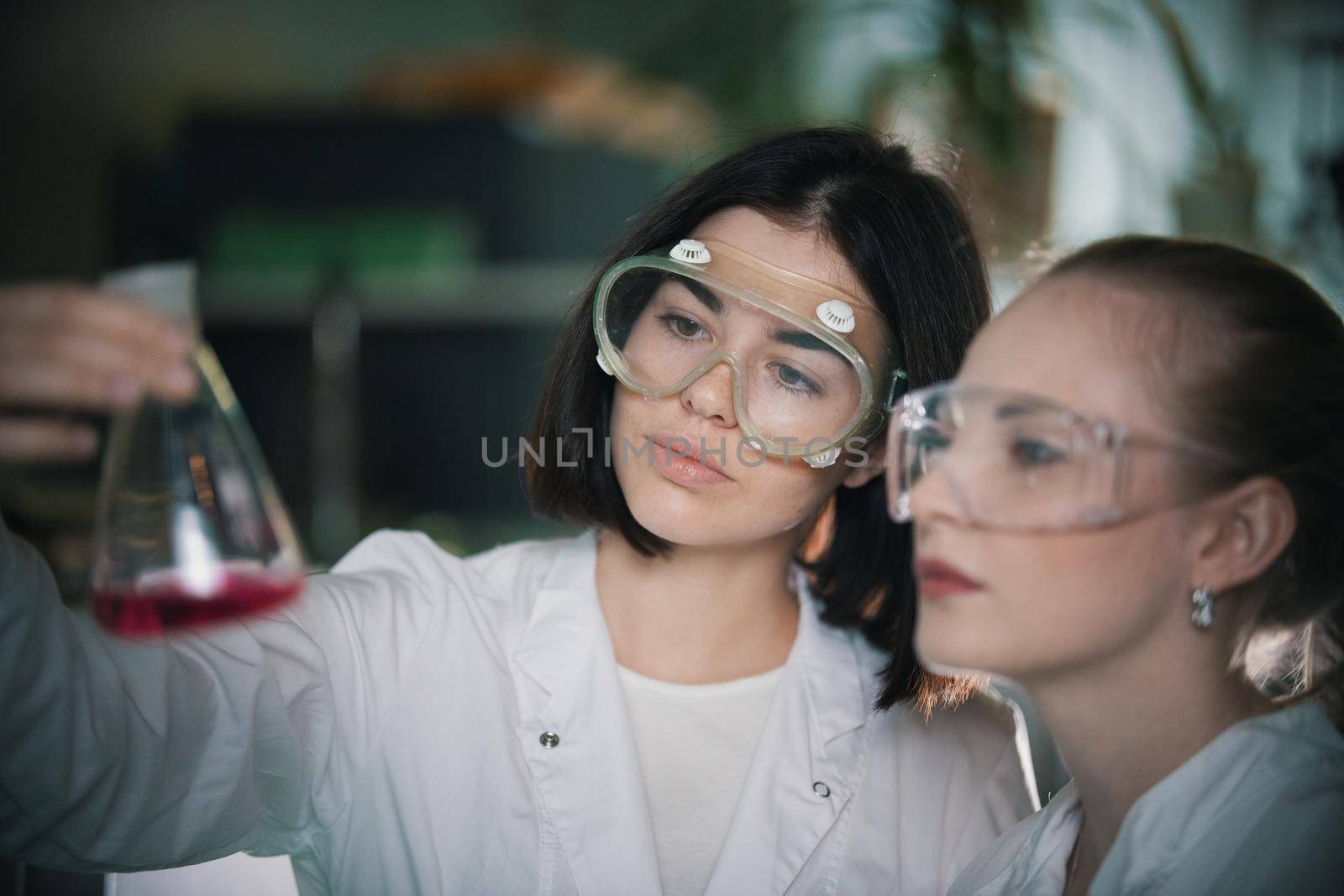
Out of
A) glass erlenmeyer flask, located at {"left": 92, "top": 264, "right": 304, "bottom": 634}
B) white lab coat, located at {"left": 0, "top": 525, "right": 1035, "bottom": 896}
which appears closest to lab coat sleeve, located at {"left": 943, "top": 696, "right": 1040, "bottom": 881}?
white lab coat, located at {"left": 0, "top": 525, "right": 1035, "bottom": 896}

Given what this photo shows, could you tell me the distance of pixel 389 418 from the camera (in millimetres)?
4105

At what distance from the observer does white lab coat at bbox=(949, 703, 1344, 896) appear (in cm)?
96

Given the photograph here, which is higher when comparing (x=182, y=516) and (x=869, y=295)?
(x=869, y=295)

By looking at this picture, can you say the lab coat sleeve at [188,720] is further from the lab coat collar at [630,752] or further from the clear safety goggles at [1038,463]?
the clear safety goggles at [1038,463]

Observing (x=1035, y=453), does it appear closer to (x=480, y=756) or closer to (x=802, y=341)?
(x=802, y=341)

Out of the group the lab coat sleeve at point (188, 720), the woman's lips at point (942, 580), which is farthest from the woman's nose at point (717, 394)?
the lab coat sleeve at point (188, 720)

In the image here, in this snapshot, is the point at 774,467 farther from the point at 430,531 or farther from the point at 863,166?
the point at 430,531

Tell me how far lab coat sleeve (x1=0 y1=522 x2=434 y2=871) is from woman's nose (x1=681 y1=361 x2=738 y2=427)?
482 millimetres

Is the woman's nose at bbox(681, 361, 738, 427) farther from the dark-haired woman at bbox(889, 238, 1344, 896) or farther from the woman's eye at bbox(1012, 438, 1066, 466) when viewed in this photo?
the woman's eye at bbox(1012, 438, 1066, 466)

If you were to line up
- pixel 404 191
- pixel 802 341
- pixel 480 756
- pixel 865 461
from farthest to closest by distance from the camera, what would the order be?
pixel 404 191
pixel 865 461
pixel 480 756
pixel 802 341

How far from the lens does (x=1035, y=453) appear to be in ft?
3.22

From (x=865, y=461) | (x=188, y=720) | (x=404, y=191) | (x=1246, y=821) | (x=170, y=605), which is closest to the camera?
(x=170, y=605)

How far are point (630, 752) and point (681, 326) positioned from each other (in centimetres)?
55

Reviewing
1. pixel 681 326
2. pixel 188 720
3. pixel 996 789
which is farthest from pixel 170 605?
pixel 996 789
